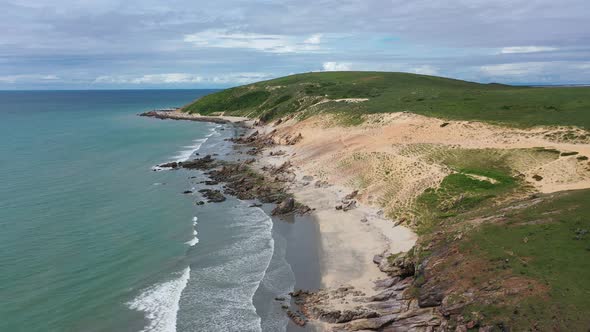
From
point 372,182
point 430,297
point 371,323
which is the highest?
point 372,182

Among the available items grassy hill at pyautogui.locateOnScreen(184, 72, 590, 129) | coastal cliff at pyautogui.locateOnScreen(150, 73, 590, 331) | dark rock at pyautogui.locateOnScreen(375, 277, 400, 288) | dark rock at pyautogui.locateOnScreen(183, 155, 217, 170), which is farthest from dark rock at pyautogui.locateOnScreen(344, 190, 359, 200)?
dark rock at pyautogui.locateOnScreen(183, 155, 217, 170)

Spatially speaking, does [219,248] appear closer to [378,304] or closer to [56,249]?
[56,249]

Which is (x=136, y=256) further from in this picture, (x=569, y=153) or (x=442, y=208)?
(x=569, y=153)

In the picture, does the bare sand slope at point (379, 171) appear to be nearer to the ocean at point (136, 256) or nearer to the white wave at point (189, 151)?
the ocean at point (136, 256)

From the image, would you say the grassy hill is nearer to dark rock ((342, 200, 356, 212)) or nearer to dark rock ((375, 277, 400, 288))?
dark rock ((342, 200, 356, 212))

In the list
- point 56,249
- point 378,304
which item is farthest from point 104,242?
point 378,304

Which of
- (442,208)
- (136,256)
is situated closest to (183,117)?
(136,256)
